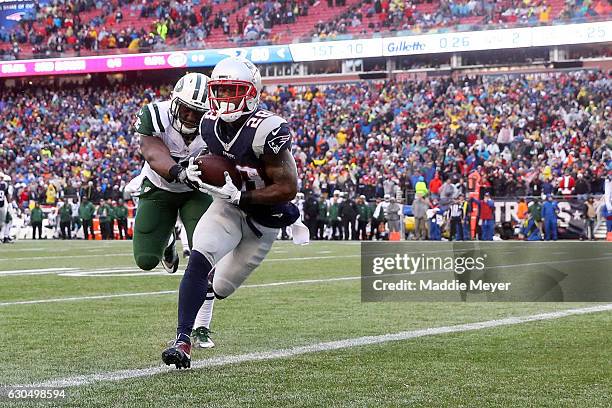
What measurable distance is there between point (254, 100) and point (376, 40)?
24.9 m

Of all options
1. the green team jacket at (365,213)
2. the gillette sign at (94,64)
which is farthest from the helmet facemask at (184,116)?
the gillette sign at (94,64)

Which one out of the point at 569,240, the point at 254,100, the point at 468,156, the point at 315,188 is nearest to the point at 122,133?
the point at 315,188

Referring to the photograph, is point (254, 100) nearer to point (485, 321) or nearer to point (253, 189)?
point (253, 189)

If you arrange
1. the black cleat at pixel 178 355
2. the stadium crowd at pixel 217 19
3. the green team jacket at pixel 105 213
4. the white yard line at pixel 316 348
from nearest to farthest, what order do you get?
1. the white yard line at pixel 316 348
2. the black cleat at pixel 178 355
3. the green team jacket at pixel 105 213
4. the stadium crowd at pixel 217 19

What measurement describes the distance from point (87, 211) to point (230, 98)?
19236 millimetres

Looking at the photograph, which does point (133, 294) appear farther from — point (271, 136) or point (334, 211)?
point (334, 211)

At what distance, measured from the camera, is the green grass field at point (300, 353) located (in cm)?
373

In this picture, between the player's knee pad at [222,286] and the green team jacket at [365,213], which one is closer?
the player's knee pad at [222,286]

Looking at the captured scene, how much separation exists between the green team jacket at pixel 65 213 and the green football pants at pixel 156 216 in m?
18.0

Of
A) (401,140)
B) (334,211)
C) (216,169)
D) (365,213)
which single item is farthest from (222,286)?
(401,140)

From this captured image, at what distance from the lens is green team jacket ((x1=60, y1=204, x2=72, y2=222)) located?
23469 mm

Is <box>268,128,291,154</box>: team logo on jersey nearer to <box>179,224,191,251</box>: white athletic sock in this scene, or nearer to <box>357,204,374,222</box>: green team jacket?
<box>179,224,191,251</box>: white athletic sock

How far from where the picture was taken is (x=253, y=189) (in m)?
4.79

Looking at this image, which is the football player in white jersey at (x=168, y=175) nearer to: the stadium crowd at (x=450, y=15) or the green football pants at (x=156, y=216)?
the green football pants at (x=156, y=216)
